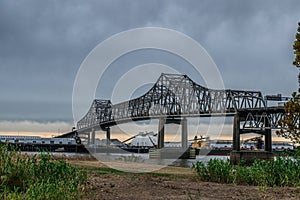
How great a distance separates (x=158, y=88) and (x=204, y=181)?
4973 inches

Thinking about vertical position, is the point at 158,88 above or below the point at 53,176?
above

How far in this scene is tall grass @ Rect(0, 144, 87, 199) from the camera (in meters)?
10.4

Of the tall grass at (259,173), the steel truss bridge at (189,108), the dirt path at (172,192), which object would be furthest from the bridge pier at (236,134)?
the dirt path at (172,192)

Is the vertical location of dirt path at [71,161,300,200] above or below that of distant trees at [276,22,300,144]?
below

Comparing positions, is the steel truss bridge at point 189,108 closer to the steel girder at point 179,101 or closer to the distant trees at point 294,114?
the steel girder at point 179,101

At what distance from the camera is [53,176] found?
1249 cm

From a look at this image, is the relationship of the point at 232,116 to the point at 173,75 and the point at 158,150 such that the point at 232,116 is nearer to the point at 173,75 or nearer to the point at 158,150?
the point at 158,150

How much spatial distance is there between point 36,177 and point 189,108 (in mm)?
111560

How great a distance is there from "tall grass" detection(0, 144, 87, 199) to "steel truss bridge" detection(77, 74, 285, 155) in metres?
69.3

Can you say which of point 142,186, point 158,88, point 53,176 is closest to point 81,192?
point 53,176

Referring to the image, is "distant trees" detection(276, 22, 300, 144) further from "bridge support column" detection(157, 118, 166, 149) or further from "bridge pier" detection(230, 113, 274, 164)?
"bridge support column" detection(157, 118, 166, 149)

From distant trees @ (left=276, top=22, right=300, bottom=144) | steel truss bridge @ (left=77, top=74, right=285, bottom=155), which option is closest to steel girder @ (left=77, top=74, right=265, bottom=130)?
steel truss bridge @ (left=77, top=74, right=285, bottom=155)

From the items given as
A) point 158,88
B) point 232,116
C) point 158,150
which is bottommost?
point 158,150

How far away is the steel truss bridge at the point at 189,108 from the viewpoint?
310ft
